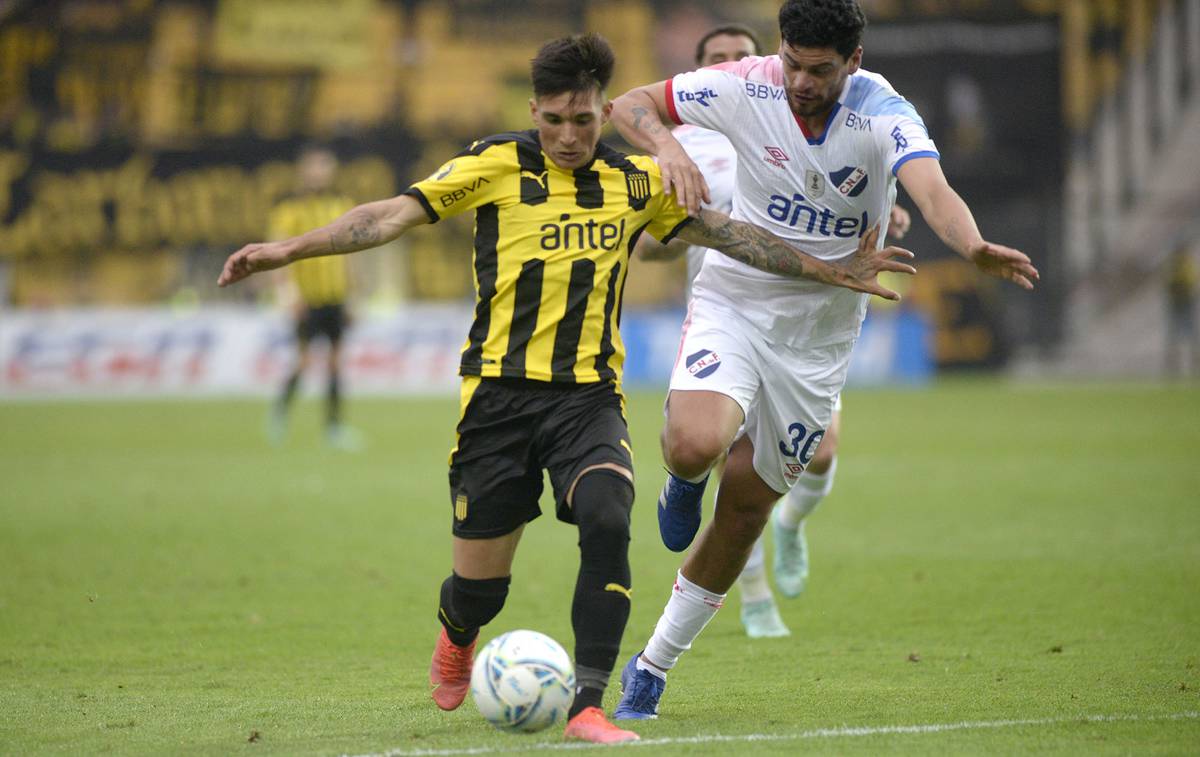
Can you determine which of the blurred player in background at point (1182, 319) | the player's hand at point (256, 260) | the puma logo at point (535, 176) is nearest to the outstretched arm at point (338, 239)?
the player's hand at point (256, 260)

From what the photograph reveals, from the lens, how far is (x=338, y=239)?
5.13 m

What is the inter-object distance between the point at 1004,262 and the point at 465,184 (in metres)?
1.81

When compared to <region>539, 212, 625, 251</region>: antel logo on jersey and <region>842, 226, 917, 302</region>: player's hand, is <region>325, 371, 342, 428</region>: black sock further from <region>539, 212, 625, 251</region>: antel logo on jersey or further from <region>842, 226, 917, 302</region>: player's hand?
<region>539, 212, 625, 251</region>: antel logo on jersey

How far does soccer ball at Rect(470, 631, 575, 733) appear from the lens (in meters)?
4.86

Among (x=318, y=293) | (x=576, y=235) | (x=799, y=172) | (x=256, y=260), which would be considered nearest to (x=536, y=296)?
(x=576, y=235)

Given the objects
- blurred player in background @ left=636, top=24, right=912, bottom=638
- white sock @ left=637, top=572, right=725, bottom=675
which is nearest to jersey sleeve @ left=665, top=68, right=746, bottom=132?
blurred player in background @ left=636, top=24, right=912, bottom=638

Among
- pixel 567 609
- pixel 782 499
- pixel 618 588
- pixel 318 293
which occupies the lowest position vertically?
pixel 318 293

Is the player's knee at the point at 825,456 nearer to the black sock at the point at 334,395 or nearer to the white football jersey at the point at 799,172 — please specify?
the white football jersey at the point at 799,172

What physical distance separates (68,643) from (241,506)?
5059mm

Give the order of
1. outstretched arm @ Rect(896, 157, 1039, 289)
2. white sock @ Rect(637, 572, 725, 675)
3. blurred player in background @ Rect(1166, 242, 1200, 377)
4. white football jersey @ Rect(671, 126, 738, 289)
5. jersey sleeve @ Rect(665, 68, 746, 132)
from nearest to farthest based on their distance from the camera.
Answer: outstretched arm @ Rect(896, 157, 1039, 289)
white sock @ Rect(637, 572, 725, 675)
jersey sleeve @ Rect(665, 68, 746, 132)
white football jersey @ Rect(671, 126, 738, 289)
blurred player in background @ Rect(1166, 242, 1200, 377)

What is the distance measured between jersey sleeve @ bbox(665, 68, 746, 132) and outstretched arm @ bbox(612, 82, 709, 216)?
2.1 inches

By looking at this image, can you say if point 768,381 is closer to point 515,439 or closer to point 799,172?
point 799,172

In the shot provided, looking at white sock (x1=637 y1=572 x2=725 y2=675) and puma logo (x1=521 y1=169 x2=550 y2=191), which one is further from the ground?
puma logo (x1=521 y1=169 x2=550 y2=191)

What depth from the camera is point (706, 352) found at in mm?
5875
